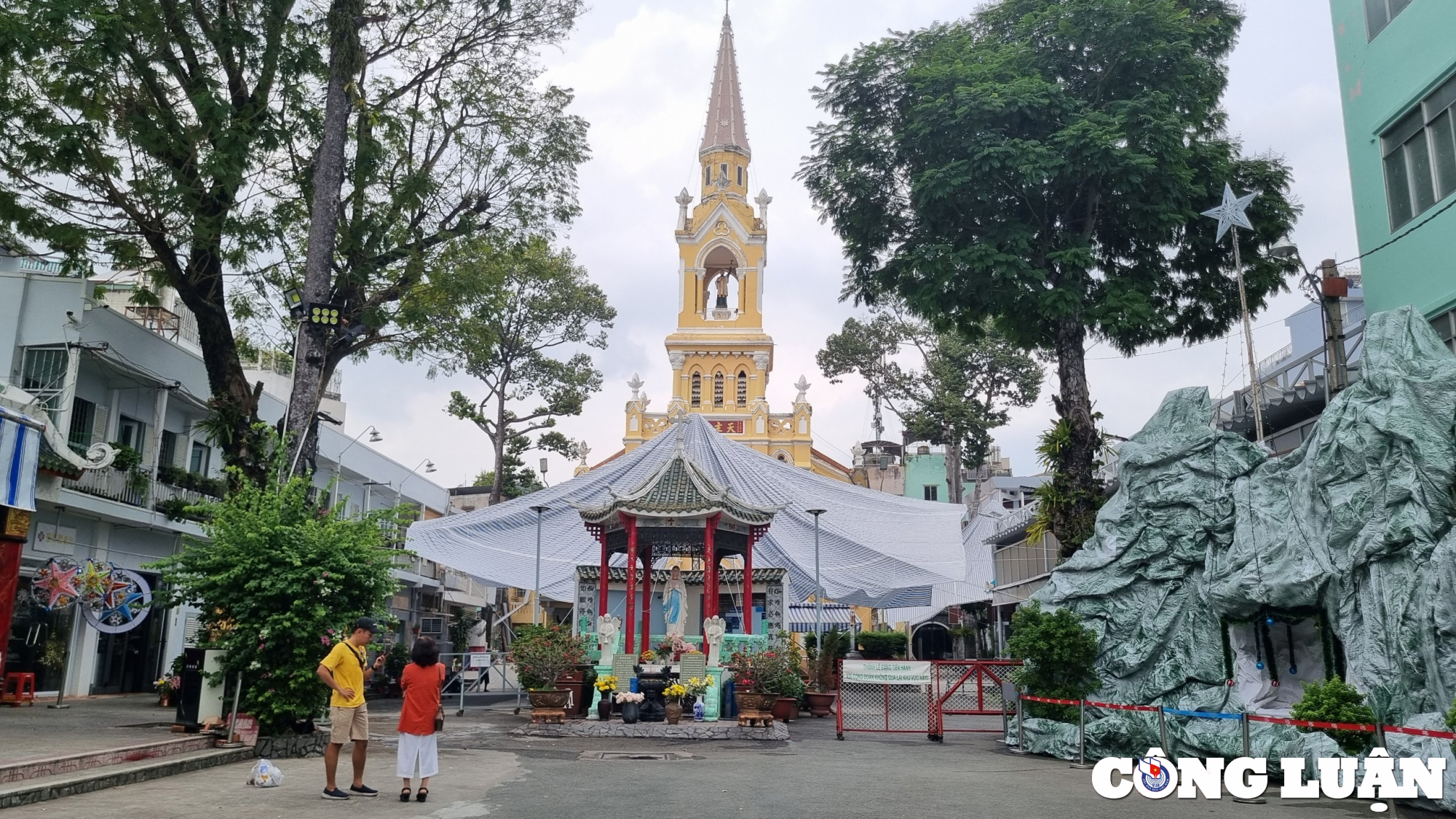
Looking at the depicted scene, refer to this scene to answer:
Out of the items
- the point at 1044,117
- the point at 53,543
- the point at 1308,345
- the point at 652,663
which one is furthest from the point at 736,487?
the point at 1308,345

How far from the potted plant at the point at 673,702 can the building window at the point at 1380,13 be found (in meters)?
15.2

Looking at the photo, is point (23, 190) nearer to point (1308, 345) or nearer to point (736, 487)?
point (736, 487)

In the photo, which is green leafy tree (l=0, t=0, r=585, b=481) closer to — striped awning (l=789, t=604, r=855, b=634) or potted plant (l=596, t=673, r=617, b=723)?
potted plant (l=596, t=673, r=617, b=723)

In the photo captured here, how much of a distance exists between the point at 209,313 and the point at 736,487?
13.6 m

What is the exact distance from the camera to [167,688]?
17.9 m

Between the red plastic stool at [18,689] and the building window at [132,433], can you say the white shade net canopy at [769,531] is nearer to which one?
the building window at [132,433]

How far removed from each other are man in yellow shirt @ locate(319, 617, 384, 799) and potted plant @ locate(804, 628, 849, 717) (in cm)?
1493

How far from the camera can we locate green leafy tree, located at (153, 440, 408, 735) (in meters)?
12.3

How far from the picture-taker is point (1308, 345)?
3008cm

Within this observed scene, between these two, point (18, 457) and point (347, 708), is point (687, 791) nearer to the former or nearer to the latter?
point (347, 708)

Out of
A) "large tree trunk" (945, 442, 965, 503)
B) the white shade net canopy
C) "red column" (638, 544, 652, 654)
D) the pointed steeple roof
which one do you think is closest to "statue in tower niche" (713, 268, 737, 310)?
the pointed steeple roof

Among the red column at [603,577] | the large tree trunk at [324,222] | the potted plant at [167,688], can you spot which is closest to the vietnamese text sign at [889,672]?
the red column at [603,577]

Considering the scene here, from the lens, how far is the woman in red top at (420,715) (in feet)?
29.7

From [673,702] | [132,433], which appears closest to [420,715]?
[673,702]
